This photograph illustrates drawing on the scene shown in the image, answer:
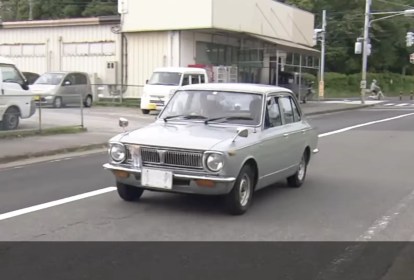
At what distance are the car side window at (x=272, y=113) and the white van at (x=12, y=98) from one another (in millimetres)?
8790

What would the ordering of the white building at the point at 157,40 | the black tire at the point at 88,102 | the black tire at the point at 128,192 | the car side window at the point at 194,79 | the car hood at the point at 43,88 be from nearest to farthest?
the black tire at the point at 128,192 < the car side window at the point at 194,79 < the car hood at the point at 43,88 < the black tire at the point at 88,102 < the white building at the point at 157,40

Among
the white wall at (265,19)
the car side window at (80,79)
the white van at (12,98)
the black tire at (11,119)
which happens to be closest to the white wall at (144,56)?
the white wall at (265,19)

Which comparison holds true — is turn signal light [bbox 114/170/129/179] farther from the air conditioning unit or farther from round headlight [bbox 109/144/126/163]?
the air conditioning unit

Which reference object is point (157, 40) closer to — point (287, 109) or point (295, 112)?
point (295, 112)

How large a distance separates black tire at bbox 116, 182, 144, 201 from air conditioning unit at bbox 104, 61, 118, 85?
24.7 metres

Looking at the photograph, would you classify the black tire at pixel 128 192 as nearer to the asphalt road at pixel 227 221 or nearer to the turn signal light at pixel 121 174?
the asphalt road at pixel 227 221

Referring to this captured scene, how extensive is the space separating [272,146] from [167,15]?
23.2m

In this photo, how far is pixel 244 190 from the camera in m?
7.58

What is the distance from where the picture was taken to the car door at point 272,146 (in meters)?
8.00

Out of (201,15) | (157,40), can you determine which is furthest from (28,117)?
(157,40)

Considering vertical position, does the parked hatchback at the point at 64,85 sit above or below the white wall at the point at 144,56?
below

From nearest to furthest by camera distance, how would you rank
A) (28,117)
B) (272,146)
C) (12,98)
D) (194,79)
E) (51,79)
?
(272,146), (12,98), (28,117), (194,79), (51,79)

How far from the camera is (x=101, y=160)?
12641 millimetres
